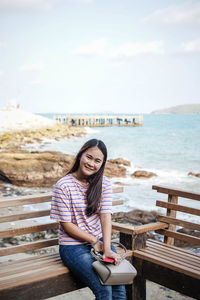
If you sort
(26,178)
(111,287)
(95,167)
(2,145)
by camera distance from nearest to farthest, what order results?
(111,287), (95,167), (26,178), (2,145)

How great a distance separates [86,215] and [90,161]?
0.43 m

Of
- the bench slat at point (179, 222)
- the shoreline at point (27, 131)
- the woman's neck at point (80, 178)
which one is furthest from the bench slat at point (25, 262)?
the shoreline at point (27, 131)

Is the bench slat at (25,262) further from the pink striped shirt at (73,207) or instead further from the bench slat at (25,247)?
the pink striped shirt at (73,207)

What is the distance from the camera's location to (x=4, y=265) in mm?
2721

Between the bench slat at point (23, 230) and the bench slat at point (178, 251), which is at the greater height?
the bench slat at point (23, 230)

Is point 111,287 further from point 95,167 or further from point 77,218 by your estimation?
point 95,167

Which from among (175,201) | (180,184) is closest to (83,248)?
(175,201)

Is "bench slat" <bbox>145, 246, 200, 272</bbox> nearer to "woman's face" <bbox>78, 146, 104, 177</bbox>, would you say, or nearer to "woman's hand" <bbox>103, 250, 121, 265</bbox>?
"woman's hand" <bbox>103, 250, 121, 265</bbox>

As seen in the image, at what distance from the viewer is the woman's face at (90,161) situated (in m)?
2.79

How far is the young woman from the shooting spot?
2.48m

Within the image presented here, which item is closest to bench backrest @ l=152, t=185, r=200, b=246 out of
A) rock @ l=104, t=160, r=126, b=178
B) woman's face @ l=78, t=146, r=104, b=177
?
woman's face @ l=78, t=146, r=104, b=177

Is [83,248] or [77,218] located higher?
[77,218]

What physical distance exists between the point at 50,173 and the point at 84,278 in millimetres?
7787

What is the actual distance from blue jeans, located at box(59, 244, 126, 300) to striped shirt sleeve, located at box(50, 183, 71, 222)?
24 cm
